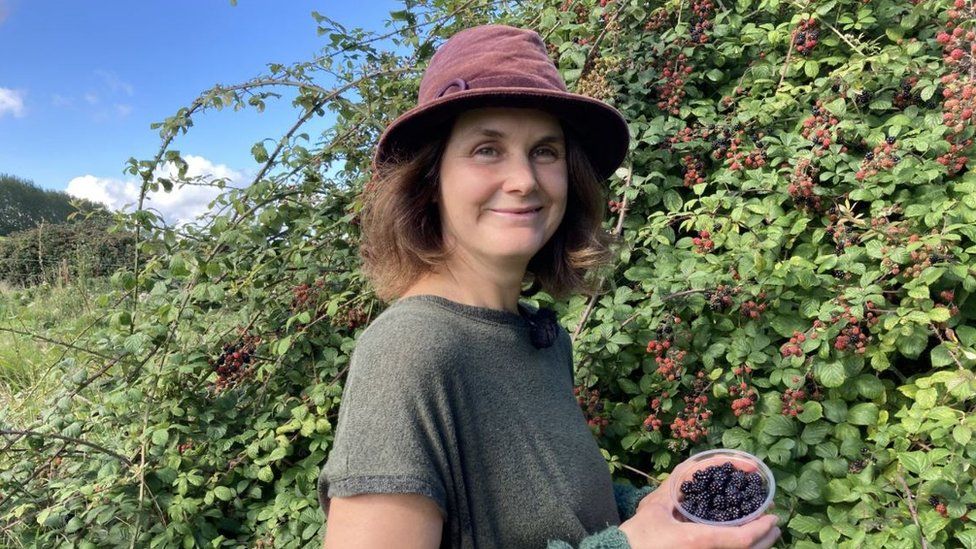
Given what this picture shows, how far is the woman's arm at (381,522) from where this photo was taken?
2.77ft

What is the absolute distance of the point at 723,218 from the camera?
6.57 feet

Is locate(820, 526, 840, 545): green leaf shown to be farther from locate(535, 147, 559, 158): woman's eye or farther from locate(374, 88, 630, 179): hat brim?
locate(535, 147, 559, 158): woman's eye

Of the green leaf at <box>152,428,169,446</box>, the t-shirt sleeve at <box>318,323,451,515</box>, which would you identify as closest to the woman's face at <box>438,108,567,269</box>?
the t-shirt sleeve at <box>318,323,451,515</box>

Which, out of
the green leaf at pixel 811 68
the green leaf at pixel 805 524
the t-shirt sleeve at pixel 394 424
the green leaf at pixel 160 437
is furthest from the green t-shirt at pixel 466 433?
the green leaf at pixel 811 68

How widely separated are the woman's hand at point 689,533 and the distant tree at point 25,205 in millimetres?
18679

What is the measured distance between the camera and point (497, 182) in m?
1.12

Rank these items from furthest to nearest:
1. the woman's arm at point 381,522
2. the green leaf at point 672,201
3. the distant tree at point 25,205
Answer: the distant tree at point 25,205 → the green leaf at point 672,201 → the woman's arm at point 381,522

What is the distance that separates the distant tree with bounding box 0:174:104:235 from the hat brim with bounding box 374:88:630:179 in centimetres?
1825

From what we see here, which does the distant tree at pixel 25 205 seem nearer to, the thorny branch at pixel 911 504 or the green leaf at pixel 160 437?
the green leaf at pixel 160 437

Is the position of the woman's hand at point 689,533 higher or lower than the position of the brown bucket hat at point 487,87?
lower

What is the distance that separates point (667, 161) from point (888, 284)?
2.84ft

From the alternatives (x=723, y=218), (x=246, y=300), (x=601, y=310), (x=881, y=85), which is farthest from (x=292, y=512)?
(x=881, y=85)

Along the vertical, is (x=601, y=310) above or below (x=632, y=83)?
below

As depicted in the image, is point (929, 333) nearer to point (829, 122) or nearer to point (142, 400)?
point (829, 122)
